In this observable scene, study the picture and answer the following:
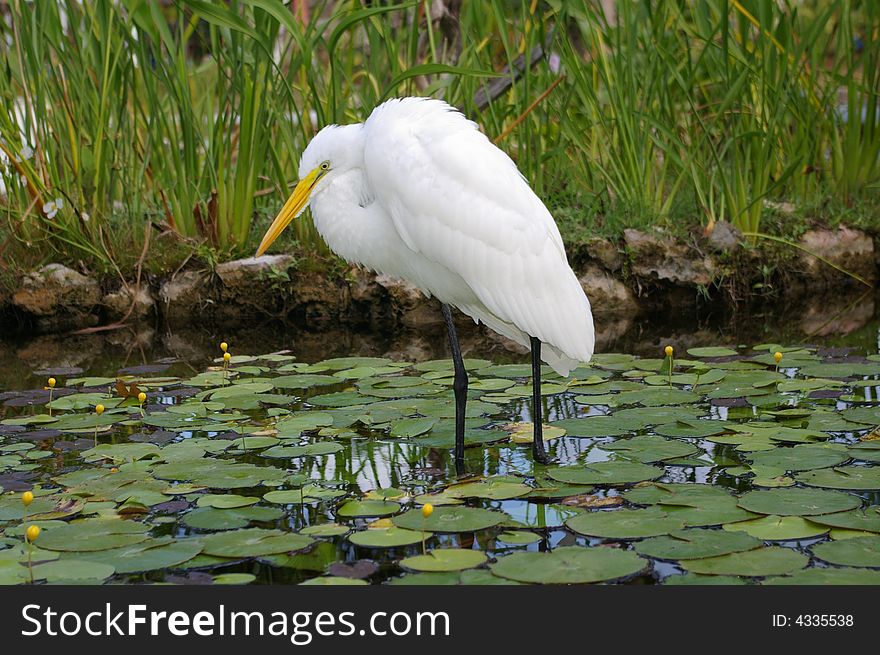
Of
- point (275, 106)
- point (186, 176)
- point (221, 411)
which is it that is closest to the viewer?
point (221, 411)

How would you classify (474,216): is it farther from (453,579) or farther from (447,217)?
(453,579)

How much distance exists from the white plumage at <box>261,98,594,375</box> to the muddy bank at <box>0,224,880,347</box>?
8.09 ft

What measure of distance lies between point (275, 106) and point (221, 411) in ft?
7.24

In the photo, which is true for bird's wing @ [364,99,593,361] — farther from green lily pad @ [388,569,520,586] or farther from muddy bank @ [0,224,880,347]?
muddy bank @ [0,224,880,347]

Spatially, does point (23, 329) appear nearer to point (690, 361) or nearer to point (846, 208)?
point (690, 361)

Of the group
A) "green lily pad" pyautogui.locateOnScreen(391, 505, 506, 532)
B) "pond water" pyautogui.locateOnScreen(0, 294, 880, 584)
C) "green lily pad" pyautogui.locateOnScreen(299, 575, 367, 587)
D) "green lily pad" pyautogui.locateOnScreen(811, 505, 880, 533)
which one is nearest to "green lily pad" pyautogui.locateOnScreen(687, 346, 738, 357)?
"pond water" pyautogui.locateOnScreen(0, 294, 880, 584)

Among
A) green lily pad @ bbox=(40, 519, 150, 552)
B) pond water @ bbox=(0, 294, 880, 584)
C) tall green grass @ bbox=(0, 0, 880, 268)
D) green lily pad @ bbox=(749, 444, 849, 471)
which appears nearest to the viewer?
pond water @ bbox=(0, 294, 880, 584)

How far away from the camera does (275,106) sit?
245 inches

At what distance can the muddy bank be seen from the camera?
21.9ft

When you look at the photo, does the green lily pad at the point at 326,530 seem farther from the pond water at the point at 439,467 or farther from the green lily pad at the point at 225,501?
the green lily pad at the point at 225,501

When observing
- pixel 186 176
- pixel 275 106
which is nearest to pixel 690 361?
pixel 275 106

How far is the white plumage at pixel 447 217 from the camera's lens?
150 inches

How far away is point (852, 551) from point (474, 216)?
1.67 metres

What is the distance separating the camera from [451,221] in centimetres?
386
